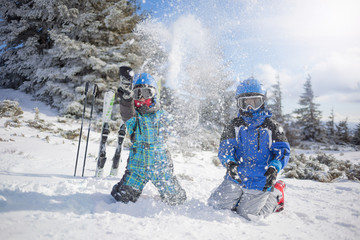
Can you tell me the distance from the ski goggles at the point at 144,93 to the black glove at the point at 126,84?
80 millimetres

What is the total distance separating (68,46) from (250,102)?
9.96 metres

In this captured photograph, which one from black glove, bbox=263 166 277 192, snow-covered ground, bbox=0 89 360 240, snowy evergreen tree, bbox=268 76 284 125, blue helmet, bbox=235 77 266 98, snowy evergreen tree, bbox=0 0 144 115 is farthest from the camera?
snowy evergreen tree, bbox=268 76 284 125

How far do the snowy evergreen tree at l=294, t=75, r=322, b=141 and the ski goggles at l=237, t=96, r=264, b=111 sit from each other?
68.8 feet

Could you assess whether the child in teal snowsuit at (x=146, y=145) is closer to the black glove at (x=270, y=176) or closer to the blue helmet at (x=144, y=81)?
the blue helmet at (x=144, y=81)

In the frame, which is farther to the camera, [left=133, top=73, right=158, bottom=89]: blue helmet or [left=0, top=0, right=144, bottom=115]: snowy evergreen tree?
[left=0, top=0, right=144, bottom=115]: snowy evergreen tree

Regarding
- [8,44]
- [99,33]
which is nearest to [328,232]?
[99,33]

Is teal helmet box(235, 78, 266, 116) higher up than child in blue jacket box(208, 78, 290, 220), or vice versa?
teal helmet box(235, 78, 266, 116)

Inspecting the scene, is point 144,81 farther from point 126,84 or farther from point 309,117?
point 309,117

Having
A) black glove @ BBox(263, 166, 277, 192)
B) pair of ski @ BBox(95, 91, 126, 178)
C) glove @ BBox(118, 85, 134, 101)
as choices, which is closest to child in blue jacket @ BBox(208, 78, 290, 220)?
black glove @ BBox(263, 166, 277, 192)

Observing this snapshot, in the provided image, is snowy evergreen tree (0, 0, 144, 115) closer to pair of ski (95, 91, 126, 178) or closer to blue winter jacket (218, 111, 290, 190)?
pair of ski (95, 91, 126, 178)

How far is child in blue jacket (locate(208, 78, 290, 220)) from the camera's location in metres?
2.52

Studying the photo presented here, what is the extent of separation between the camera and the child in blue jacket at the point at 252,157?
252 cm

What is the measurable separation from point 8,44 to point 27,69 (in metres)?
2.31

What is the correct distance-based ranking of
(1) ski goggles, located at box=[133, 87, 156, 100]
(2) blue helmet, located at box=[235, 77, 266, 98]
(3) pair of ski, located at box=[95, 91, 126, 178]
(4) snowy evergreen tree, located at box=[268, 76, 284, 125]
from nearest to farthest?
(1) ski goggles, located at box=[133, 87, 156, 100]
(2) blue helmet, located at box=[235, 77, 266, 98]
(3) pair of ski, located at box=[95, 91, 126, 178]
(4) snowy evergreen tree, located at box=[268, 76, 284, 125]
